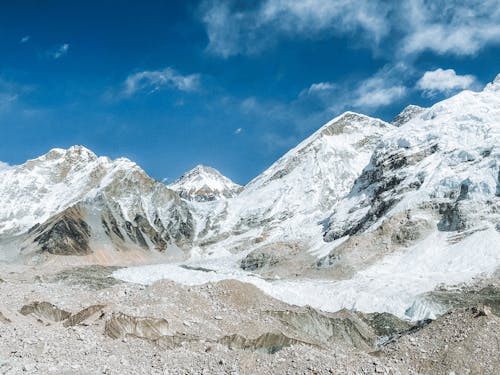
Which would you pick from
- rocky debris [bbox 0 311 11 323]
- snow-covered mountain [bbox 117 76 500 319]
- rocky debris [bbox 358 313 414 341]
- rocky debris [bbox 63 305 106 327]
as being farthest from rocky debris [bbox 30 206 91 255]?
rocky debris [bbox 0 311 11 323]

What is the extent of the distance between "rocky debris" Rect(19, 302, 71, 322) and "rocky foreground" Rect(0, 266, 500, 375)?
7 centimetres

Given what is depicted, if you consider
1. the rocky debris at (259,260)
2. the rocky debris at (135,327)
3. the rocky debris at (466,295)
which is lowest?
the rocky debris at (135,327)

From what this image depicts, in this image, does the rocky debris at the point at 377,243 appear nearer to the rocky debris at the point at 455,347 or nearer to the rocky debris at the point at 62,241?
the rocky debris at the point at 62,241

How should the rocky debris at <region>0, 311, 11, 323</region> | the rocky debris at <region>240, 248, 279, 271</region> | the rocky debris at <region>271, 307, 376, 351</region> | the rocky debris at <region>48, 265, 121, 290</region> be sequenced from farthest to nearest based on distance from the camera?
the rocky debris at <region>240, 248, 279, 271</region> → the rocky debris at <region>48, 265, 121, 290</region> → the rocky debris at <region>271, 307, 376, 351</region> → the rocky debris at <region>0, 311, 11, 323</region>

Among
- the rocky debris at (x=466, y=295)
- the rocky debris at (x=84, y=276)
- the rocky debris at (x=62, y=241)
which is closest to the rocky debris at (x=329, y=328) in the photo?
the rocky debris at (x=466, y=295)

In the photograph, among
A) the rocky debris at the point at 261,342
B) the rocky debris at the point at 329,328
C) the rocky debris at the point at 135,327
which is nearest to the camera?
the rocky debris at the point at 135,327

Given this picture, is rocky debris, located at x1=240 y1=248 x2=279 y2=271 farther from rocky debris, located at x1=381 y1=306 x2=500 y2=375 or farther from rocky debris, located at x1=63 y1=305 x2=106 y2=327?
rocky debris, located at x1=381 y1=306 x2=500 y2=375

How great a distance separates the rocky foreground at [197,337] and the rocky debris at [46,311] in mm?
70

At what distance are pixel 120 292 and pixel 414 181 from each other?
127 meters

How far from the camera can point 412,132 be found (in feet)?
638

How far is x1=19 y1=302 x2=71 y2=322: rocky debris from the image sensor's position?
41.4 meters

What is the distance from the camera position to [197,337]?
34.1 meters

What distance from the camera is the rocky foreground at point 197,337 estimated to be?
28094 millimetres

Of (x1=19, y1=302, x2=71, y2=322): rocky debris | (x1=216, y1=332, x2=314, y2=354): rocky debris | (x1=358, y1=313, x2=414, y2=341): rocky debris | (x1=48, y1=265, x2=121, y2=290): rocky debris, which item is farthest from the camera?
(x1=48, y1=265, x2=121, y2=290): rocky debris
